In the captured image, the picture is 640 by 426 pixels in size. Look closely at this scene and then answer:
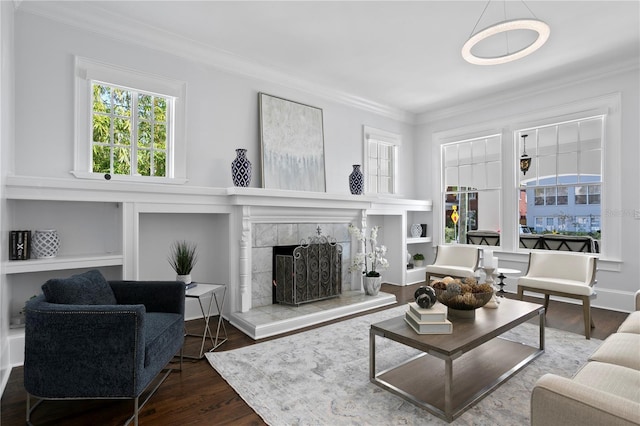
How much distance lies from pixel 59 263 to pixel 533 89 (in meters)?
6.23

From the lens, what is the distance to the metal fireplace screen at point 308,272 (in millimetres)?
3979

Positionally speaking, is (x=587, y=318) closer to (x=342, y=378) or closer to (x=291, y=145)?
(x=342, y=378)

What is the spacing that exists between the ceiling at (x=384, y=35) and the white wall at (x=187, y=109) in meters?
0.25

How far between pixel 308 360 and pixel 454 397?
44.3 inches

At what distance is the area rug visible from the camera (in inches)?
77.3

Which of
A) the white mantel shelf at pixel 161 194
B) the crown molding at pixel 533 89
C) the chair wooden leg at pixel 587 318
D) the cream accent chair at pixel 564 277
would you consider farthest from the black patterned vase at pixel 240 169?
the crown molding at pixel 533 89

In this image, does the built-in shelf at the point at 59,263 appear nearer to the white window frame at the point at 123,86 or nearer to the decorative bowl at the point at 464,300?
the white window frame at the point at 123,86

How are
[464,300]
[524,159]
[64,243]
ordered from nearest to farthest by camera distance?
[464,300] < [64,243] < [524,159]

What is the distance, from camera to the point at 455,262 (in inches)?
193

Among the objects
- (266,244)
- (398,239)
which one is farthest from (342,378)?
(398,239)

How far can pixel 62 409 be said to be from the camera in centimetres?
206

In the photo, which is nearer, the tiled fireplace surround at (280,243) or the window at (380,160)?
the tiled fireplace surround at (280,243)

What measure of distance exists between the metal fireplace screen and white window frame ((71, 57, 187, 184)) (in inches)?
60.0

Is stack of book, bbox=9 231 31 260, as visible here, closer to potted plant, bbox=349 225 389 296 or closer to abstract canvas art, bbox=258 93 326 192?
abstract canvas art, bbox=258 93 326 192
